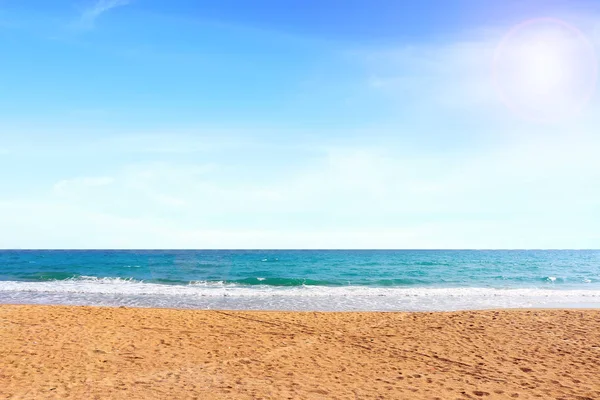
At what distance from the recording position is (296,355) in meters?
10.6

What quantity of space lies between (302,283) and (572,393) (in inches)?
1062

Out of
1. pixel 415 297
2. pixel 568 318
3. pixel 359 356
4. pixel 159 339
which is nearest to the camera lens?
pixel 359 356

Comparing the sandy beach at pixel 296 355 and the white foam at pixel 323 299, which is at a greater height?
the sandy beach at pixel 296 355

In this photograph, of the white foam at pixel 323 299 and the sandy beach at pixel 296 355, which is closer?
the sandy beach at pixel 296 355

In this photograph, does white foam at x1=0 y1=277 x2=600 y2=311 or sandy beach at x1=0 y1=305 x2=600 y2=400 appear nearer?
sandy beach at x1=0 y1=305 x2=600 y2=400

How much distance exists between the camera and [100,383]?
8344 mm

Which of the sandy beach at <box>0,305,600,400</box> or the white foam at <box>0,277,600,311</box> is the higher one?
the sandy beach at <box>0,305,600,400</box>

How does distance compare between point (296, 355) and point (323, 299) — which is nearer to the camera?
point (296, 355)

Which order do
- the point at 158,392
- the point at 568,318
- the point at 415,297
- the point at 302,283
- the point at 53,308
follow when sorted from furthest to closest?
the point at 302,283, the point at 415,297, the point at 53,308, the point at 568,318, the point at 158,392

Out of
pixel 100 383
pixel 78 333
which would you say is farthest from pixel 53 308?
pixel 100 383

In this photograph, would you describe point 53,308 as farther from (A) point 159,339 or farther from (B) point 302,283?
(B) point 302,283

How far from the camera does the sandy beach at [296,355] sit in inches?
320

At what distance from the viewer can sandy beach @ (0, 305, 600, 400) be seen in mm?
8117

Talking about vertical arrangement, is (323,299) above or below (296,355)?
below
